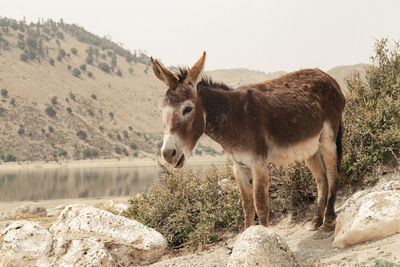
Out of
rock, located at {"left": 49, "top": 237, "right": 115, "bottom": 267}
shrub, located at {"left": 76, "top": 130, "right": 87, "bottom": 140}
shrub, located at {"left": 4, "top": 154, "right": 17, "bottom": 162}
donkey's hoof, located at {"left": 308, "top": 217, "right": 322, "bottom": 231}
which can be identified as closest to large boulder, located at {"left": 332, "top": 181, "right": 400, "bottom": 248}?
donkey's hoof, located at {"left": 308, "top": 217, "right": 322, "bottom": 231}

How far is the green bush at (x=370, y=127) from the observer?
25.6 ft

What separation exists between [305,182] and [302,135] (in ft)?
7.22

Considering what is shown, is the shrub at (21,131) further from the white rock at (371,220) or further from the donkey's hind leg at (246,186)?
the white rock at (371,220)

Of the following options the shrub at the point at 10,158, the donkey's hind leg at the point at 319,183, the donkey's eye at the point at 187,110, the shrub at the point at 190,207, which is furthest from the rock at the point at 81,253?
the shrub at the point at 10,158

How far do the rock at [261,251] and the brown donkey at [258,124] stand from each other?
0.77m

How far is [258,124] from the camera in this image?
5.50 m

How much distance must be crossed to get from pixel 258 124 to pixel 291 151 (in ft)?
2.44

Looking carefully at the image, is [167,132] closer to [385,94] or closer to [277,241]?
[277,241]

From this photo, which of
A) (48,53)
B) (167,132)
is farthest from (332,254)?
(48,53)

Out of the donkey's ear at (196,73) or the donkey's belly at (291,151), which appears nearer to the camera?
the donkey's ear at (196,73)

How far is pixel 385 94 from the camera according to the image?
886 cm

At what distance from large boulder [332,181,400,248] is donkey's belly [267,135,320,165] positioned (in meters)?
1.00

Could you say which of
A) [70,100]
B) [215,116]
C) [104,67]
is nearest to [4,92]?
[70,100]

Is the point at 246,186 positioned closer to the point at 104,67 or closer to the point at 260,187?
the point at 260,187
